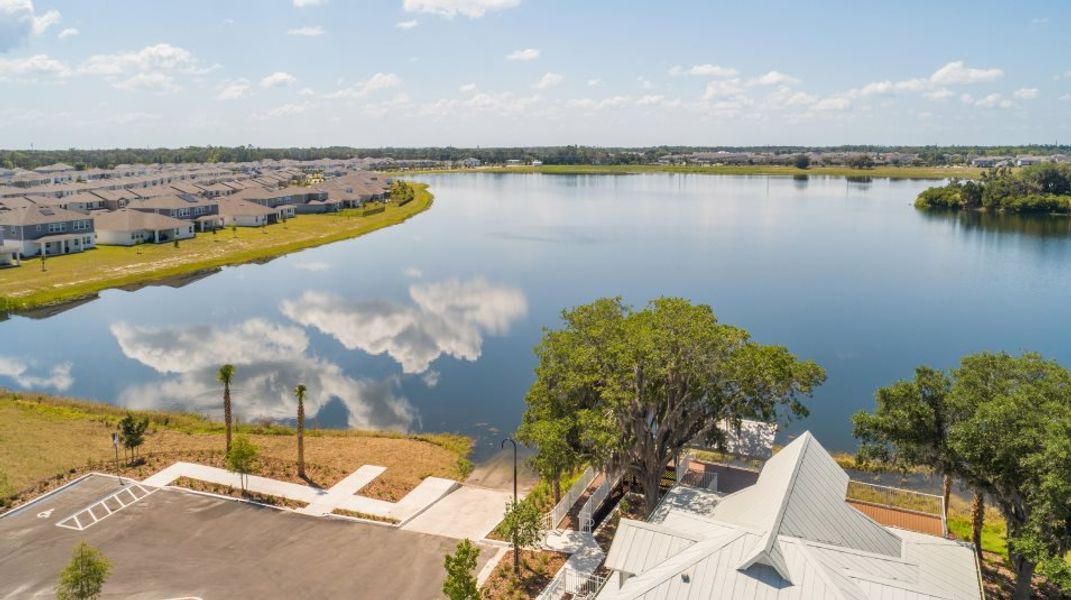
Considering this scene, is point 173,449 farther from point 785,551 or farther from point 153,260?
point 153,260

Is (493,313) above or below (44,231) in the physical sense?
below

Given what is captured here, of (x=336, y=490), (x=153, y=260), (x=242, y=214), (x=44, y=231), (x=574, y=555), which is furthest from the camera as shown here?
(x=242, y=214)

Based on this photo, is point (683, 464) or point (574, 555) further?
point (683, 464)

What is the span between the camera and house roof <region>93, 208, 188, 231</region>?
296 feet

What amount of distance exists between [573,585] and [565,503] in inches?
190

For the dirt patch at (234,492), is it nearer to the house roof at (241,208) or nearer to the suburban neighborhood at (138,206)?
the suburban neighborhood at (138,206)

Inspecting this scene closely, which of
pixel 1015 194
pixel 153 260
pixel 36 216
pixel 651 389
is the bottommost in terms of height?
pixel 153 260

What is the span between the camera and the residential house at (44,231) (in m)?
79.1

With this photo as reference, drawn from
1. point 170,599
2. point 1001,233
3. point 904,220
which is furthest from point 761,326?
point 904,220

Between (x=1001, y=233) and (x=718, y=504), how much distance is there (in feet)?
350

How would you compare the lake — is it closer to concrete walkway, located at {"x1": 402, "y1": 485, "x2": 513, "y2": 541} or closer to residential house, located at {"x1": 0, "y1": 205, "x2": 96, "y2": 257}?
concrete walkway, located at {"x1": 402, "y1": 485, "x2": 513, "y2": 541}

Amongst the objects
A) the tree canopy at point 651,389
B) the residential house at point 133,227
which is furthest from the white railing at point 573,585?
the residential house at point 133,227

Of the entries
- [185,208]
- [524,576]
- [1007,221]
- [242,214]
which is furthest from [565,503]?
[1007,221]

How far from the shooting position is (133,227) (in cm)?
8994
